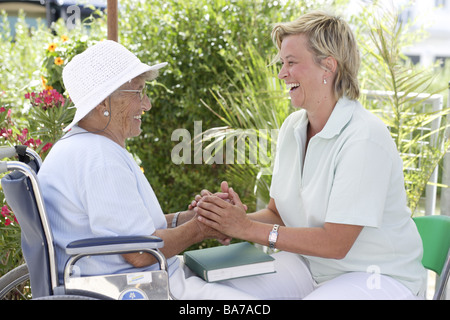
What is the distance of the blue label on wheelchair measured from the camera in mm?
1702

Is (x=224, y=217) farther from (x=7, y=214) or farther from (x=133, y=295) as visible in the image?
(x=7, y=214)

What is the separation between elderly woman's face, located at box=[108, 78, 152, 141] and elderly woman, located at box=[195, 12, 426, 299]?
42 cm

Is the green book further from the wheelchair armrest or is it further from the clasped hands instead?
the wheelchair armrest

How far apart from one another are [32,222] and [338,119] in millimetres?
1175

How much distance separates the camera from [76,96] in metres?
1.90

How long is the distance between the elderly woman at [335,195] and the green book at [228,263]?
99 mm

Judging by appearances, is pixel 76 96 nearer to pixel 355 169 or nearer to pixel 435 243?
pixel 355 169

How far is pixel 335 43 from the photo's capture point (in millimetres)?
2037

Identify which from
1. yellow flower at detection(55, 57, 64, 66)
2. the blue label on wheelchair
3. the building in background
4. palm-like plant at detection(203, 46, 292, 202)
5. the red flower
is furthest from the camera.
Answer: the building in background

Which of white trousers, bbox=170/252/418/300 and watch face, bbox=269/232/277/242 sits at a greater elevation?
watch face, bbox=269/232/277/242

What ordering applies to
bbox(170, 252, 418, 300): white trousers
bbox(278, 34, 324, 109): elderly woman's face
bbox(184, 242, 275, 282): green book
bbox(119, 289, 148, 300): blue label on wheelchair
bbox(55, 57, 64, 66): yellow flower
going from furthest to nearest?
bbox(55, 57, 64, 66): yellow flower
bbox(278, 34, 324, 109): elderly woman's face
bbox(184, 242, 275, 282): green book
bbox(170, 252, 418, 300): white trousers
bbox(119, 289, 148, 300): blue label on wheelchair

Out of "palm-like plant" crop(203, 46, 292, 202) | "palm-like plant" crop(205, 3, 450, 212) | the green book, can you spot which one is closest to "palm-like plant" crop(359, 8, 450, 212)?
"palm-like plant" crop(205, 3, 450, 212)

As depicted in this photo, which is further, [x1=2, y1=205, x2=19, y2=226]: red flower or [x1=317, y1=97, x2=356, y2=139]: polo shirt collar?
[x1=2, y1=205, x2=19, y2=226]: red flower
